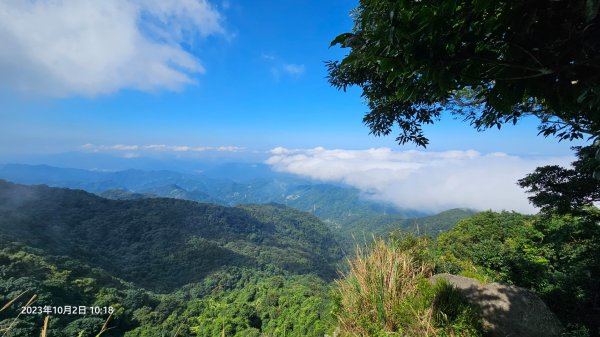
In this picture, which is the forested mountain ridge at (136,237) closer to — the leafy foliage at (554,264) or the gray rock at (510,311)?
the leafy foliage at (554,264)

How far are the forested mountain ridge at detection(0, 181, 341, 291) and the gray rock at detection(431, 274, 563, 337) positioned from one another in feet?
278

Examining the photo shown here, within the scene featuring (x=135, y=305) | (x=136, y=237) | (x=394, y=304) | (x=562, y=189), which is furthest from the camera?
(x=136, y=237)

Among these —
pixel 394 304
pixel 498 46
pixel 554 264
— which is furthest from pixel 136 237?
pixel 498 46

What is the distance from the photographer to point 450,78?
1411 millimetres

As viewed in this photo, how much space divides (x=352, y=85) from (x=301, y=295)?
40.7 metres

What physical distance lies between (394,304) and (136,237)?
427ft

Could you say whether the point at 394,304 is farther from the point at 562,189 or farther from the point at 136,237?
the point at 136,237

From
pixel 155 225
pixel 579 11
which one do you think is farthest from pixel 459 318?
pixel 155 225

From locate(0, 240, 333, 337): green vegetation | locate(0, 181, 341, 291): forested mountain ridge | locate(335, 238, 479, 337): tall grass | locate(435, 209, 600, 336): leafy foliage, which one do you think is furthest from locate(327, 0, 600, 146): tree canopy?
locate(0, 181, 341, 291): forested mountain ridge

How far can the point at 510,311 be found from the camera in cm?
422

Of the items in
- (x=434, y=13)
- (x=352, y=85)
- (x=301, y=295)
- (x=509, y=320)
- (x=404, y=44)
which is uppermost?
(x=352, y=85)

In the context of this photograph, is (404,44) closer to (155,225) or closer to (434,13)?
(434,13)

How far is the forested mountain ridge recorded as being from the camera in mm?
81625

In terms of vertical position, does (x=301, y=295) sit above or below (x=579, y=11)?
below
